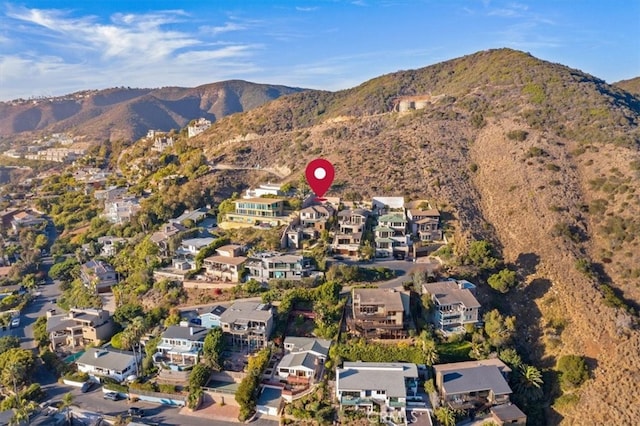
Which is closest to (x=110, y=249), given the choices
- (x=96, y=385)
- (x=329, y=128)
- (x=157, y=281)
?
(x=157, y=281)

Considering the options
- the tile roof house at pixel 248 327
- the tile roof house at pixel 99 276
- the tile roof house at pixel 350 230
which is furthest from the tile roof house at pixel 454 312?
the tile roof house at pixel 99 276

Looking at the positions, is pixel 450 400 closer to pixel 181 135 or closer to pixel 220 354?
pixel 220 354

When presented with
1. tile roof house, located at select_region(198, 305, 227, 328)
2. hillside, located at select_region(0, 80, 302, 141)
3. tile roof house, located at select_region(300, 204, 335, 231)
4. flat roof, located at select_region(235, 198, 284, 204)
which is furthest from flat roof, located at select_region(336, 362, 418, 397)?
hillside, located at select_region(0, 80, 302, 141)

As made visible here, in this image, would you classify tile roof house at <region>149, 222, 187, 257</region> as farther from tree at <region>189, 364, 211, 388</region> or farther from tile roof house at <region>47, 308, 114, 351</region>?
tree at <region>189, 364, 211, 388</region>

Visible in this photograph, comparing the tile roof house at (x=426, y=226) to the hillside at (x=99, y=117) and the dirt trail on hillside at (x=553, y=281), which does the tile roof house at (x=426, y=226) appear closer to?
the dirt trail on hillside at (x=553, y=281)

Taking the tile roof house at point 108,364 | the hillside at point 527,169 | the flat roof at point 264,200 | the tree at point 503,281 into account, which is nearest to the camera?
the tile roof house at point 108,364

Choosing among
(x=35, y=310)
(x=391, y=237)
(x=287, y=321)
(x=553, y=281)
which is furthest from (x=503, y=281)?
(x=35, y=310)
